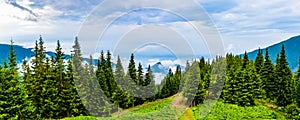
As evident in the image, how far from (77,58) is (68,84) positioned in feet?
12.8

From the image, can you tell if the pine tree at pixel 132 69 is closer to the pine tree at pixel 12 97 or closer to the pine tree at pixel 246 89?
the pine tree at pixel 246 89

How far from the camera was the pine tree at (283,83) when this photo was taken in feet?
180

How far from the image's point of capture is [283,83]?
5694 centimetres

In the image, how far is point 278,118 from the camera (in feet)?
148

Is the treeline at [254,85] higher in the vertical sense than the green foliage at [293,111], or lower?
higher

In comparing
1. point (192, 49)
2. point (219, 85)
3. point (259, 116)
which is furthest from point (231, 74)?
point (192, 49)

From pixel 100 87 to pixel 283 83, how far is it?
104 ft

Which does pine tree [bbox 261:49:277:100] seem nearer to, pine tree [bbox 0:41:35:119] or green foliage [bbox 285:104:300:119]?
green foliage [bbox 285:104:300:119]

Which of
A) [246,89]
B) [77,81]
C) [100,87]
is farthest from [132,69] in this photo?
[246,89]

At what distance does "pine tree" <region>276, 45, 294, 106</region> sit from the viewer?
5472 centimetres

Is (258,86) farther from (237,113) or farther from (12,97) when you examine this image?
(12,97)

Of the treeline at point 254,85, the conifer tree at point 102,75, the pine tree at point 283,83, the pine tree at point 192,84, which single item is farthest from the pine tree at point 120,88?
the pine tree at point 283,83

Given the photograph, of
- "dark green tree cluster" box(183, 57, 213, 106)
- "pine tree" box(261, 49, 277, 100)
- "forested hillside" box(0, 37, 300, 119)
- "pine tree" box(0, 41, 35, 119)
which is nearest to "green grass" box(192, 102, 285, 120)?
"forested hillside" box(0, 37, 300, 119)

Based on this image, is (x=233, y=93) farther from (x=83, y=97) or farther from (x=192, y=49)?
(x=192, y=49)
